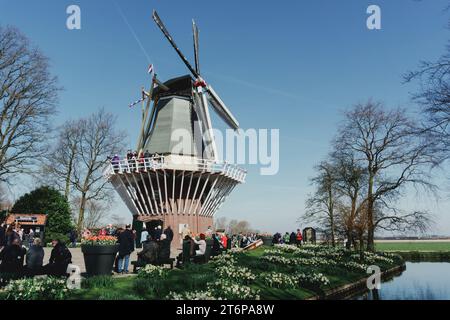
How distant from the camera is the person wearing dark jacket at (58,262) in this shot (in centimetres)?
1002

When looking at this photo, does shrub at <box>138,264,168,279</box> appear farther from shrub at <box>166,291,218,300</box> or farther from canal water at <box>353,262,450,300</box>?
canal water at <box>353,262,450,300</box>

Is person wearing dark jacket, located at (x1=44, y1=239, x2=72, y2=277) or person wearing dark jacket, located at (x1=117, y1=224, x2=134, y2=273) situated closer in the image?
person wearing dark jacket, located at (x1=44, y1=239, x2=72, y2=277)

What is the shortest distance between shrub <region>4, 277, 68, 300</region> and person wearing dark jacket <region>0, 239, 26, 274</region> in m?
1.85

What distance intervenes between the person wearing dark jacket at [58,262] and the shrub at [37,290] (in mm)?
1796

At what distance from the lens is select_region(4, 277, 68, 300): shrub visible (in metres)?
7.55

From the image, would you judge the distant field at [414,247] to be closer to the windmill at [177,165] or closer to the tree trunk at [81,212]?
the windmill at [177,165]

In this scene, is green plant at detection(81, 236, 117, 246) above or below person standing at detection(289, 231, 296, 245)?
above

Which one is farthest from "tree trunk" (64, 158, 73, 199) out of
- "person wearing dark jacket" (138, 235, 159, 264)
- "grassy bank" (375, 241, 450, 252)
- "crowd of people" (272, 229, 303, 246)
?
"grassy bank" (375, 241, 450, 252)

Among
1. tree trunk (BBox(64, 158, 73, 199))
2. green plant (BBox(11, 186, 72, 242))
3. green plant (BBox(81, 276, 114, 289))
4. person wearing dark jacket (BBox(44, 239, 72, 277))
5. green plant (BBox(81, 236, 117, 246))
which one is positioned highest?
tree trunk (BBox(64, 158, 73, 199))

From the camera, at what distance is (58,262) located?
10.1m

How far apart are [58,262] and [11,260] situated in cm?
117

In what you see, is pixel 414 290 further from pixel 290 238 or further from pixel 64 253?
pixel 290 238
